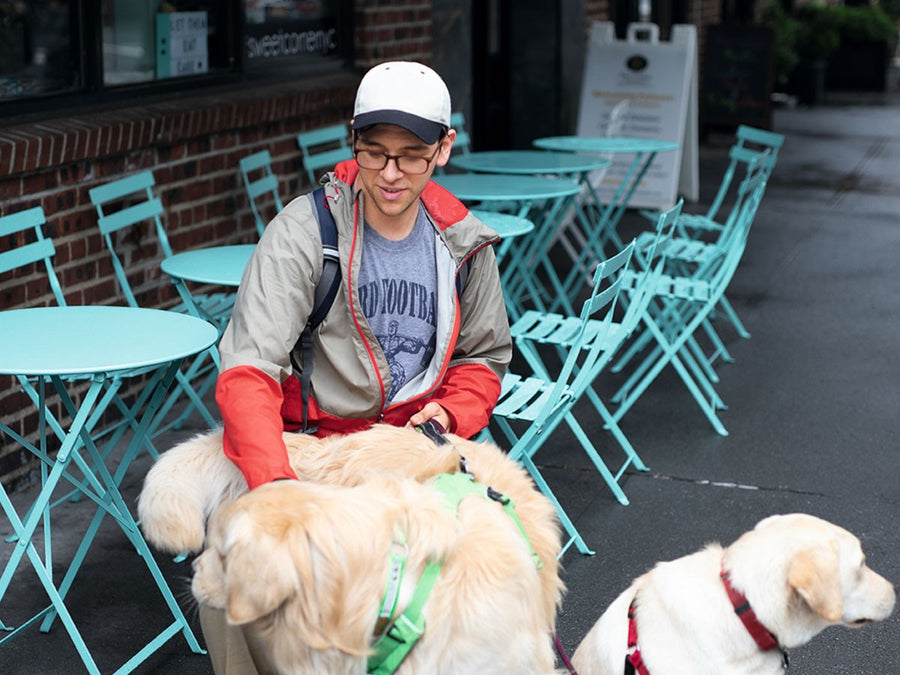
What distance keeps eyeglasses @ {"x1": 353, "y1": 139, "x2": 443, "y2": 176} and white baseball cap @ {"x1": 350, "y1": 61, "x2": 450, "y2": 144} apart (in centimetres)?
9

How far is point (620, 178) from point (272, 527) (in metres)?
8.28

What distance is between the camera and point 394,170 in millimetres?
2775

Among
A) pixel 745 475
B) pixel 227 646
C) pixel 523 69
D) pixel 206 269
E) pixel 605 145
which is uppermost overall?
pixel 523 69

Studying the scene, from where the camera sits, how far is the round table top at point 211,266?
4332mm

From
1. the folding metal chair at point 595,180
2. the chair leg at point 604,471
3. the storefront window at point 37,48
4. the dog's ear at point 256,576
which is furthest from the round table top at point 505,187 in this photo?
the dog's ear at point 256,576

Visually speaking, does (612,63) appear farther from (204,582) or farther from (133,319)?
(204,582)

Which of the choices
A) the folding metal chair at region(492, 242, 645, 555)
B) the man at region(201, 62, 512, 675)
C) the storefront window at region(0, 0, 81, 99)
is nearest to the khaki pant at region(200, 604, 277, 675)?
the man at region(201, 62, 512, 675)

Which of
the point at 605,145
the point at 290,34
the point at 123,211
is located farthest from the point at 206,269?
the point at 605,145

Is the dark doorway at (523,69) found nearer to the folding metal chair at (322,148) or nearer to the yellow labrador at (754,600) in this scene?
the folding metal chair at (322,148)

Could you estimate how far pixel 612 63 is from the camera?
32.4 feet

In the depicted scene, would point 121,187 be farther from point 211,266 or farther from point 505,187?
point 505,187

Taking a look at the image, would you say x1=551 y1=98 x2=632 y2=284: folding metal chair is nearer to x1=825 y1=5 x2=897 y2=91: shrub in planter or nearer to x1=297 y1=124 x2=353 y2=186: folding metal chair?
x1=297 y1=124 x2=353 y2=186: folding metal chair

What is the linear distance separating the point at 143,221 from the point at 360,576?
12.3 feet

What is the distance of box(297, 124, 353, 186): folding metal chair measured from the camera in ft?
21.1
